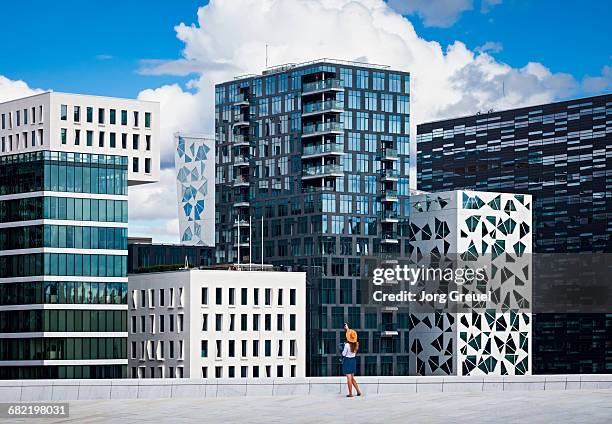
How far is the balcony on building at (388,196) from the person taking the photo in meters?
173

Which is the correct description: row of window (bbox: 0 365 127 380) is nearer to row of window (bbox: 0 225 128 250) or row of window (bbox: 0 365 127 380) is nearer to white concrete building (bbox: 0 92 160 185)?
row of window (bbox: 0 225 128 250)

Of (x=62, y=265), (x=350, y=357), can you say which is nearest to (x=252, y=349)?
(x=62, y=265)

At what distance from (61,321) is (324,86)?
57.1 meters

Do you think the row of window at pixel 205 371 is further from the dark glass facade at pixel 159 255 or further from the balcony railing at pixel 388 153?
the balcony railing at pixel 388 153

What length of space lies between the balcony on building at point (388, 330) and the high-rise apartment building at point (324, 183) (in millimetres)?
496

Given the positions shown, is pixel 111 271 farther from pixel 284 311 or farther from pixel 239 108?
pixel 239 108

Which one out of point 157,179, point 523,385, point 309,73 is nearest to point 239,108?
point 309,73

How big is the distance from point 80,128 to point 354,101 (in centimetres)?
4610

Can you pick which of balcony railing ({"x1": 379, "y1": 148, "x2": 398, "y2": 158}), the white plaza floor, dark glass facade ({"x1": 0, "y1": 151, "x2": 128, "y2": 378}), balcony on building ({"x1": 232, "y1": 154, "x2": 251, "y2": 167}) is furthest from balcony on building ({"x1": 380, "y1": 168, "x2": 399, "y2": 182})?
the white plaza floor

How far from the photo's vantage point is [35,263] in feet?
421

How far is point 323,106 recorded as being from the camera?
169375 mm

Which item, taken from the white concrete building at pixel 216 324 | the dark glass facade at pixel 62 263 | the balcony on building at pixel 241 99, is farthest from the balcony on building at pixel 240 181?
the dark glass facade at pixel 62 263

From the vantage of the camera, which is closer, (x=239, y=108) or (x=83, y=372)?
(x=83, y=372)

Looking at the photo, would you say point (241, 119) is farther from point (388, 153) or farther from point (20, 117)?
point (20, 117)
